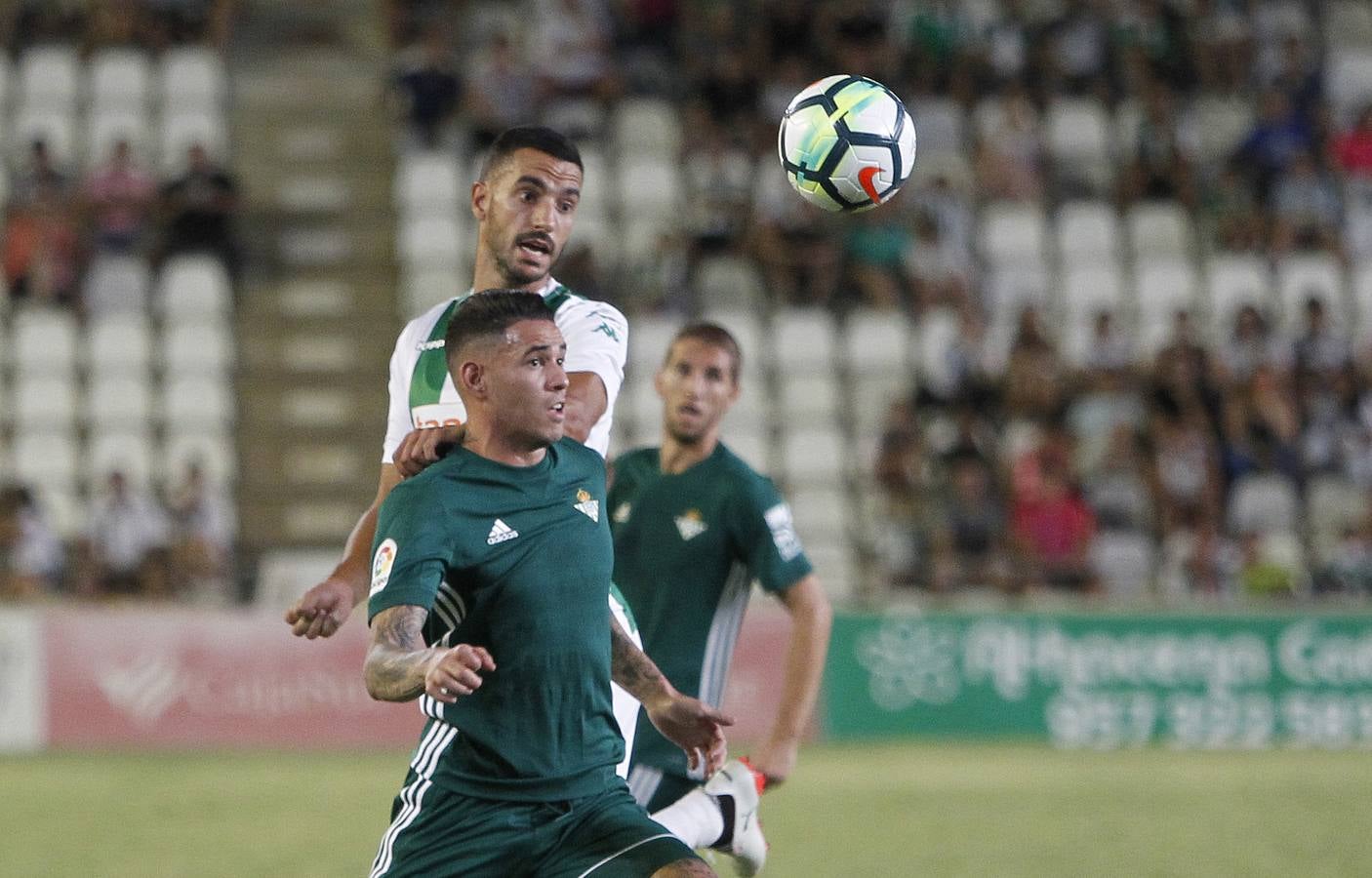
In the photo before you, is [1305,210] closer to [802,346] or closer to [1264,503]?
[1264,503]

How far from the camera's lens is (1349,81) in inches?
831

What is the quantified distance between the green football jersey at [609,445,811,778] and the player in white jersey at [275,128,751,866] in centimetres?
102

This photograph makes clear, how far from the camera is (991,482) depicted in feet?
54.6

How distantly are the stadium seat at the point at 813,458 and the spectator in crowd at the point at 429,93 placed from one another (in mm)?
4664

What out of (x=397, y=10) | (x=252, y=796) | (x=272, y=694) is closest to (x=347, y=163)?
(x=397, y=10)

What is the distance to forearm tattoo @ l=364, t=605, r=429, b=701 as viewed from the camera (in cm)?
456

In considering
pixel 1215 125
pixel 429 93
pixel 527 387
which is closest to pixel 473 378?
pixel 527 387

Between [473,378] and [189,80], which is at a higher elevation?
[189,80]

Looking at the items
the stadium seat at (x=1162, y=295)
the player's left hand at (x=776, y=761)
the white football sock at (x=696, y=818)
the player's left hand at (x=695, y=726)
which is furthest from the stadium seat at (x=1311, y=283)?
the player's left hand at (x=695, y=726)

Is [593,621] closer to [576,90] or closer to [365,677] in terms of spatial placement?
[365,677]

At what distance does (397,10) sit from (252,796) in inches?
404

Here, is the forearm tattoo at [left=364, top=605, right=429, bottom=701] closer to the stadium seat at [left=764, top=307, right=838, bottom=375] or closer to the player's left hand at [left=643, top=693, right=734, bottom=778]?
the player's left hand at [left=643, top=693, right=734, bottom=778]

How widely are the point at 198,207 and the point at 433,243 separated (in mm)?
2097

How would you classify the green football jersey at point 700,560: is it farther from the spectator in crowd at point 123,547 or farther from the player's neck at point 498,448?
the spectator in crowd at point 123,547
